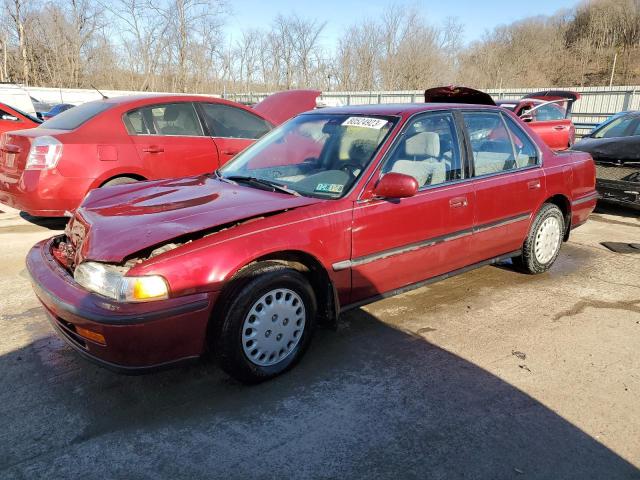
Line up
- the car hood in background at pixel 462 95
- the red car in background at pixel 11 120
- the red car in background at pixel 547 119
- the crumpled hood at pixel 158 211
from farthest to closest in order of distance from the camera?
1. the red car in background at pixel 547 119
2. the red car in background at pixel 11 120
3. the car hood in background at pixel 462 95
4. the crumpled hood at pixel 158 211

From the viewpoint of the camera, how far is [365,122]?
363 centimetres

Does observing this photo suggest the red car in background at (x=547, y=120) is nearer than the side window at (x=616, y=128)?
No

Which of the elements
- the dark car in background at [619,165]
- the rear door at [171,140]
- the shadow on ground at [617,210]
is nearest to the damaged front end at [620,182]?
the dark car in background at [619,165]

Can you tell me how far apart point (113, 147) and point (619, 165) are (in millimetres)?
6532

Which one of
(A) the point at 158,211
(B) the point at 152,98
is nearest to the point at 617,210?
(B) the point at 152,98

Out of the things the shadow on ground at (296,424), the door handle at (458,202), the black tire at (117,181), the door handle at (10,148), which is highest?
the door handle at (10,148)

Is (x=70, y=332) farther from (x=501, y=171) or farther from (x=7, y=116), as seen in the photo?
(x=7, y=116)

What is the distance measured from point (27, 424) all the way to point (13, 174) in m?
3.90

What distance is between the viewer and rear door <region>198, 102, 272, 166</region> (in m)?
6.27

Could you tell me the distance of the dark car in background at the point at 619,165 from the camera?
6648mm

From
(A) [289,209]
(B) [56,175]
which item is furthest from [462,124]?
(B) [56,175]

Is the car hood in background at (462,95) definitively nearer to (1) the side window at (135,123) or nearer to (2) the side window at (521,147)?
(2) the side window at (521,147)

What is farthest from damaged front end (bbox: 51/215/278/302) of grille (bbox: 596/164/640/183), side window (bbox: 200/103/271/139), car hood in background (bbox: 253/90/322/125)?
grille (bbox: 596/164/640/183)

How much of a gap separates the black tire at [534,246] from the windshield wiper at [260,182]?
242 centimetres
